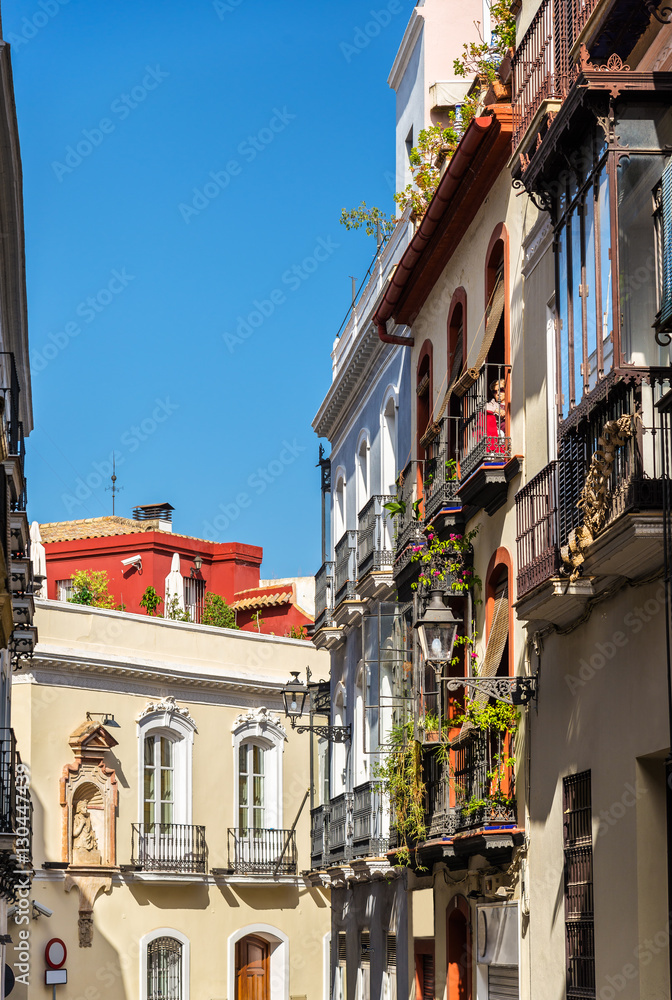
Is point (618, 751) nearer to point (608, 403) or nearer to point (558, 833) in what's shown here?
point (558, 833)

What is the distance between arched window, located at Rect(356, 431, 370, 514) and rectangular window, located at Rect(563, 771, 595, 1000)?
12394mm

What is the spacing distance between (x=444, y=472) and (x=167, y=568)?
27460mm

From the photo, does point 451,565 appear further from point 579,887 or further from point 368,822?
point 368,822

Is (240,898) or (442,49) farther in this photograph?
(240,898)

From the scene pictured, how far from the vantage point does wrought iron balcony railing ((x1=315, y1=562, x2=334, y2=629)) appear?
80.2 feet

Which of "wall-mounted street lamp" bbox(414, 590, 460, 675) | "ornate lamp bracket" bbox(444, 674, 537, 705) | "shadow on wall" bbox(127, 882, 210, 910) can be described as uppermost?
"wall-mounted street lamp" bbox(414, 590, 460, 675)

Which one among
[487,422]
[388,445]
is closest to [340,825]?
[388,445]

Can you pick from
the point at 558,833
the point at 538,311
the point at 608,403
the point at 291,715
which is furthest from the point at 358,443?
the point at 608,403

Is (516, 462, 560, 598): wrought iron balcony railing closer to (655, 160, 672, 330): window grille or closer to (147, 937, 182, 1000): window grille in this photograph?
(655, 160, 672, 330): window grille

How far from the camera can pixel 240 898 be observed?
3039 centimetres

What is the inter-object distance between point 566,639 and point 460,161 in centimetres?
558

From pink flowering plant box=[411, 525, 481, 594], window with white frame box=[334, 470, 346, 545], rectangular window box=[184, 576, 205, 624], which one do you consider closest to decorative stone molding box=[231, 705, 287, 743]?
window with white frame box=[334, 470, 346, 545]

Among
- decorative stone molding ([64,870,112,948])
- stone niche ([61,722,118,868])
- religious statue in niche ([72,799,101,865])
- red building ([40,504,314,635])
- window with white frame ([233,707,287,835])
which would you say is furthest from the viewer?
red building ([40,504,314,635])

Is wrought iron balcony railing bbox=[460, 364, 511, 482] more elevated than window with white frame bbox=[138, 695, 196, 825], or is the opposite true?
wrought iron balcony railing bbox=[460, 364, 511, 482]
